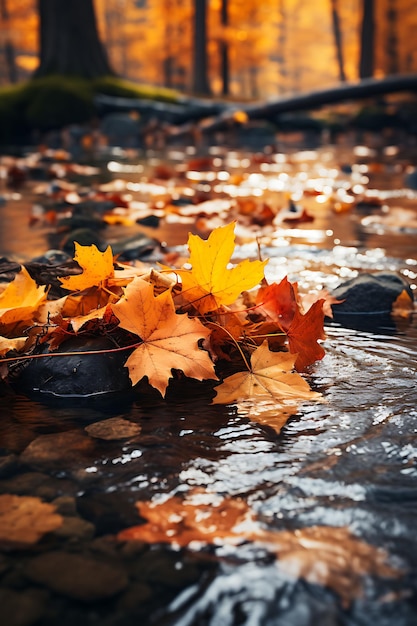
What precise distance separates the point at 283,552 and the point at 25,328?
105 centimetres

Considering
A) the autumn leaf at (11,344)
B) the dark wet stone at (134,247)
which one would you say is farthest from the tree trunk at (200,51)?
the autumn leaf at (11,344)

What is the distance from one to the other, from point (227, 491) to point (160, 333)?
0.47 meters

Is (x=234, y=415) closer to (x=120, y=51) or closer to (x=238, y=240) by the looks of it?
(x=238, y=240)

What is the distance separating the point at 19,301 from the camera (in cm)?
185

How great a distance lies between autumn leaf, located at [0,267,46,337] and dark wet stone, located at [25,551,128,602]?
854 millimetres

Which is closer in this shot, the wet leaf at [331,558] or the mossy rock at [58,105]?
the wet leaf at [331,558]

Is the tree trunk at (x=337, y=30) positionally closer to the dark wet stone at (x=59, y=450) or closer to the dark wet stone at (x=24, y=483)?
the dark wet stone at (x=59, y=450)

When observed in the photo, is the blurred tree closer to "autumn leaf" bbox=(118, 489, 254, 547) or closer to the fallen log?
the fallen log

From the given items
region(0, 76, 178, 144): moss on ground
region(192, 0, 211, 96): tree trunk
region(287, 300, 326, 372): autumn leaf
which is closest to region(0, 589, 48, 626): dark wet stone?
region(287, 300, 326, 372): autumn leaf

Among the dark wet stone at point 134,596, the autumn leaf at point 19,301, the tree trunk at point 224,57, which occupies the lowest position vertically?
the dark wet stone at point 134,596

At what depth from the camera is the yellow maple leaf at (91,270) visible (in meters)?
1.71

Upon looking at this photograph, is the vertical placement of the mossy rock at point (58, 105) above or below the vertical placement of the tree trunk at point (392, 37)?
below

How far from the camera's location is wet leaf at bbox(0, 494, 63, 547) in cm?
114

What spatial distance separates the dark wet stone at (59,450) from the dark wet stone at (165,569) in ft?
1.17
